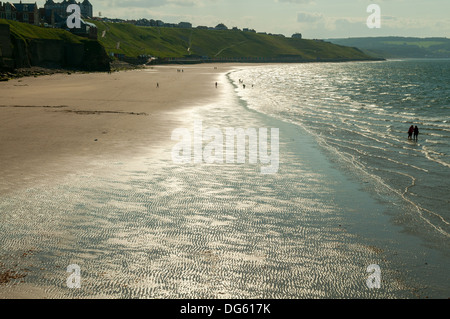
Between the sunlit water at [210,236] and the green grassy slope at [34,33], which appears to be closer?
the sunlit water at [210,236]

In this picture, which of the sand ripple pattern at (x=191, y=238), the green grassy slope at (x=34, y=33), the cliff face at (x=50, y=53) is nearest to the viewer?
the sand ripple pattern at (x=191, y=238)

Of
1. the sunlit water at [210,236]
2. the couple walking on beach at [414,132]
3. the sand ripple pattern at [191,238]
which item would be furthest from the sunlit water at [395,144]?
the sand ripple pattern at [191,238]

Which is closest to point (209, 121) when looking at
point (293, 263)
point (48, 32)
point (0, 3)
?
point (293, 263)

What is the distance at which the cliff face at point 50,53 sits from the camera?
75875 millimetres

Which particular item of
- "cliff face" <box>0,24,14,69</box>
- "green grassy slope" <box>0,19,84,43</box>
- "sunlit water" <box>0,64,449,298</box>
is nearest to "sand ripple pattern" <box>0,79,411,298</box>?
"sunlit water" <box>0,64,449,298</box>

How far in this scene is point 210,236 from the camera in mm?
12789

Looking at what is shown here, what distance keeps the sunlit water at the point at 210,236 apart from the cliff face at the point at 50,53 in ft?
217

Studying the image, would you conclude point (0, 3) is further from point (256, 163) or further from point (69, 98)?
point (256, 163)

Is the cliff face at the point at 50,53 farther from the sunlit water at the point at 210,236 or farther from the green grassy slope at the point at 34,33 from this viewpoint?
the sunlit water at the point at 210,236

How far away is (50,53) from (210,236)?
9684 cm

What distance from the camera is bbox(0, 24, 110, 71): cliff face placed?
249ft

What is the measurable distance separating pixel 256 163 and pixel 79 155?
29.1 ft

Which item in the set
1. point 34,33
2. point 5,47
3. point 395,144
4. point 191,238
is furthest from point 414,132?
point 34,33
